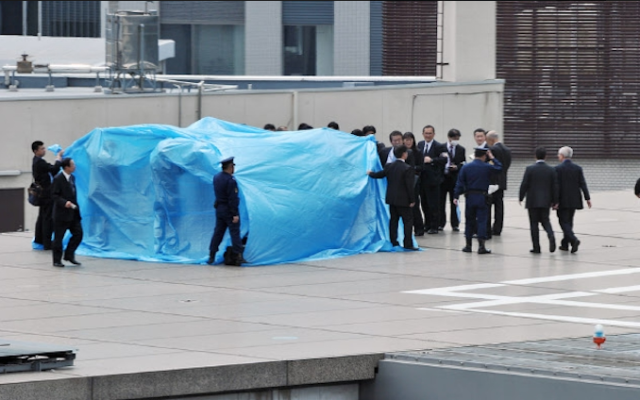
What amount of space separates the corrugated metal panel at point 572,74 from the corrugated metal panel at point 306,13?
18633mm

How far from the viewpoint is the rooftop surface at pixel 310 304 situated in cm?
1307

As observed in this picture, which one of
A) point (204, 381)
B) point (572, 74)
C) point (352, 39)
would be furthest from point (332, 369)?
point (352, 39)

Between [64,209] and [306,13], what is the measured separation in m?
32.4

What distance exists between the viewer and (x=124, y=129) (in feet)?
68.2

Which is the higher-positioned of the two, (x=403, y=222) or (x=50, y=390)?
(x=403, y=222)

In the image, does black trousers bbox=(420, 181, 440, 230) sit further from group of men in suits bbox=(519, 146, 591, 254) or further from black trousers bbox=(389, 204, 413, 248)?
group of men in suits bbox=(519, 146, 591, 254)

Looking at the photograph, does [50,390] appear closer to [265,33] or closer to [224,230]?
[224,230]

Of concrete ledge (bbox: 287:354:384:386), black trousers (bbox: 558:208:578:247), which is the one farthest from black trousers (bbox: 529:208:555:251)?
concrete ledge (bbox: 287:354:384:386)

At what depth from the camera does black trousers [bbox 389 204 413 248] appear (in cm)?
2062

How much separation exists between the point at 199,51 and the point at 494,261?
113ft

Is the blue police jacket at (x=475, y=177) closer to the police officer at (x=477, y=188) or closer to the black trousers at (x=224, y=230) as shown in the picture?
the police officer at (x=477, y=188)

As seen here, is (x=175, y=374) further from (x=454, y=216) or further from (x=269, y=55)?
(x=269, y=55)

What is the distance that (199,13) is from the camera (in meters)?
52.5

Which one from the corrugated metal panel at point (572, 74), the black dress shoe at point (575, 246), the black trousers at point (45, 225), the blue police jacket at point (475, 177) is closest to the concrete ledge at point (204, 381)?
the blue police jacket at point (475, 177)
